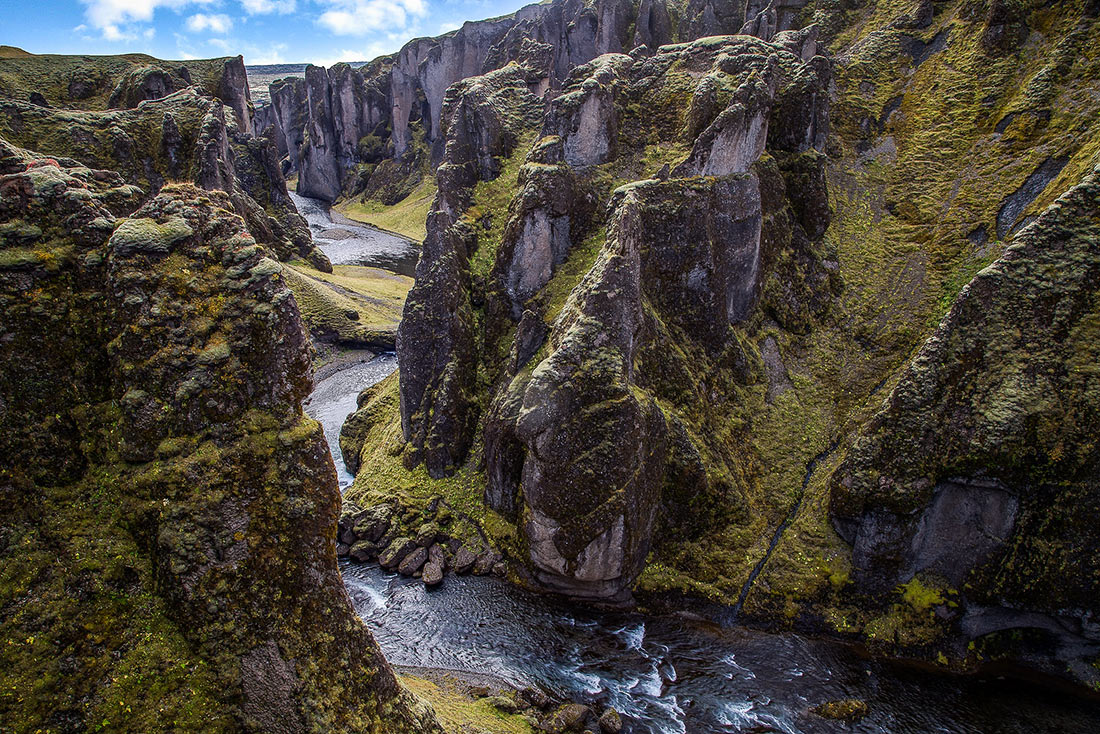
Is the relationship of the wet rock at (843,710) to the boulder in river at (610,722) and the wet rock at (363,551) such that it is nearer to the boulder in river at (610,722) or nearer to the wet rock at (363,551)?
the boulder in river at (610,722)

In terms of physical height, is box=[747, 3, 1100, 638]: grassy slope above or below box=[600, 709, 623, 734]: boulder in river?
above

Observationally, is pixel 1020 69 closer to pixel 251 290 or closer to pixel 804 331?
pixel 804 331

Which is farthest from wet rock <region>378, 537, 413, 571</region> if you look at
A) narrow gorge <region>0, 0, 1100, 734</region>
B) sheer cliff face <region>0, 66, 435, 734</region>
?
sheer cliff face <region>0, 66, 435, 734</region>

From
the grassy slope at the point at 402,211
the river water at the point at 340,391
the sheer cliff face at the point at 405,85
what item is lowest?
the river water at the point at 340,391

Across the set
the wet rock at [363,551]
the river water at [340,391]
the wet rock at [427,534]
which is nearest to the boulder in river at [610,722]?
the wet rock at [427,534]

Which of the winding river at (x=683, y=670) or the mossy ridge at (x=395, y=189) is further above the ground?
the mossy ridge at (x=395, y=189)

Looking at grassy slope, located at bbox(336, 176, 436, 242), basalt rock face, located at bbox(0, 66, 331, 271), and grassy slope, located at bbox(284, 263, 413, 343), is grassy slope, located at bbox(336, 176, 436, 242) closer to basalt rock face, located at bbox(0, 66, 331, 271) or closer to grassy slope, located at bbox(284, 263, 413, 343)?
grassy slope, located at bbox(284, 263, 413, 343)
